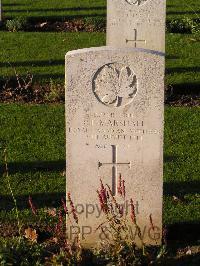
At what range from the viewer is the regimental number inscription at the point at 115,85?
4.86 m

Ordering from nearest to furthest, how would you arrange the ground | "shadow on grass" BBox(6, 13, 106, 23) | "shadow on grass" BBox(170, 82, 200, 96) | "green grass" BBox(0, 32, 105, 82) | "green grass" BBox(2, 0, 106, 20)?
the ground
"shadow on grass" BBox(170, 82, 200, 96)
"green grass" BBox(0, 32, 105, 82)
"shadow on grass" BBox(6, 13, 106, 23)
"green grass" BBox(2, 0, 106, 20)

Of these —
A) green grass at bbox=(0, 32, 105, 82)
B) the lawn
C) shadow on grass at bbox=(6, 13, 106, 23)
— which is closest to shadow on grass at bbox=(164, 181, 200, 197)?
the lawn

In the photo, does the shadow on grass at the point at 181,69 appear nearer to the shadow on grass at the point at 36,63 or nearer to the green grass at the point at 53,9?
the shadow on grass at the point at 36,63

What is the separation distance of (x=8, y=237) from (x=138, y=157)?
1.22m

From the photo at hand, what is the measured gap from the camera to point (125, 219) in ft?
16.4

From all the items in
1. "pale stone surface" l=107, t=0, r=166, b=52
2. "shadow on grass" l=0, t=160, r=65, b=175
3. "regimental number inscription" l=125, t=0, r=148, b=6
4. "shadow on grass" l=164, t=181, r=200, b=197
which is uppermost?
"regimental number inscription" l=125, t=0, r=148, b=6

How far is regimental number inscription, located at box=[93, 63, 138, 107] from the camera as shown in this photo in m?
4.86

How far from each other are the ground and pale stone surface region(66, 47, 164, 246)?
0.60 m

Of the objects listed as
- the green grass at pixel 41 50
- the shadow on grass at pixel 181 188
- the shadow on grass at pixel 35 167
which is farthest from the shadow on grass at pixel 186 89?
the shadow on grass at pixel 181 188

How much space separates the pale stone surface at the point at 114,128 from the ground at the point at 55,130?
23.6 inches

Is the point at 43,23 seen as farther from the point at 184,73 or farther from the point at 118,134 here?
the point at 118,134

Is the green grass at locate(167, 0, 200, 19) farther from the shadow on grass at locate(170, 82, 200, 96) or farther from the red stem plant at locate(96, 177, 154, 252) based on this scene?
the red stem plant at locate(96, 177, 154, 252)

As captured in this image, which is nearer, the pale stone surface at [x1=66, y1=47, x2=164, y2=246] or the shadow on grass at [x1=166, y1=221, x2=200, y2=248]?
the pale stone surface at [x1=66, y1=47, x2=164, y2=246]

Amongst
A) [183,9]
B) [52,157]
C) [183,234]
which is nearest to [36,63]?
[52,157]
